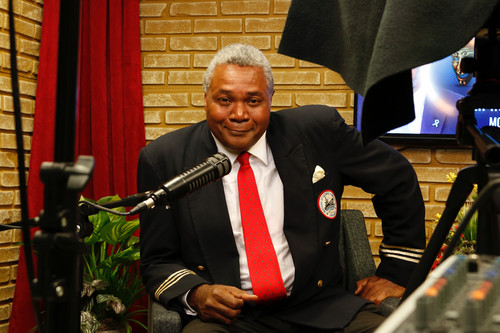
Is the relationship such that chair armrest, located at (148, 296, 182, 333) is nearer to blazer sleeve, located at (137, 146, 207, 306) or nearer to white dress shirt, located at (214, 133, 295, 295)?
blazer sleeve, located at (137, 146, 207, 306)

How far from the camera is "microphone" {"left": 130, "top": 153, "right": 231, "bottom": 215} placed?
38.1 inches

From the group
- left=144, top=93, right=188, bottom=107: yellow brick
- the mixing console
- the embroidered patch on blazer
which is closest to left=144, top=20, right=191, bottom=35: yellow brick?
left=144, top=93, right=188, bottom=107: yellow brick

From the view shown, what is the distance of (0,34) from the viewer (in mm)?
2242

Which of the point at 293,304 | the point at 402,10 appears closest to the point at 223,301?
the point at 293,304

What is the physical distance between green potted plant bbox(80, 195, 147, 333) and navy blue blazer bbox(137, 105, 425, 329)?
1.55ft

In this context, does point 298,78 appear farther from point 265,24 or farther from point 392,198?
point 392,198

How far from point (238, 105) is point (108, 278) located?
1.00m

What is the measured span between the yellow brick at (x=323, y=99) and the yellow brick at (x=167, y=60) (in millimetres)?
601

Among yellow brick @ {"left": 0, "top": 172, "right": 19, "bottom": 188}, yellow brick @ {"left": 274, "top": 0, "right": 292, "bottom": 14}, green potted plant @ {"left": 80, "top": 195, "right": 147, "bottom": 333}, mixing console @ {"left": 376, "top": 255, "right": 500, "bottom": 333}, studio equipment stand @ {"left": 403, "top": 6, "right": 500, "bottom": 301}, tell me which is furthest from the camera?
yellow brick @ {"left": 274, "top": 0, "right": 292, "bottom": 14}

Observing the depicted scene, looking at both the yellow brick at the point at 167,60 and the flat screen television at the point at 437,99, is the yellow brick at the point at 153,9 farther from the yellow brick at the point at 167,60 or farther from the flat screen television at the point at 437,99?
the flat screen television at the point at 437,99

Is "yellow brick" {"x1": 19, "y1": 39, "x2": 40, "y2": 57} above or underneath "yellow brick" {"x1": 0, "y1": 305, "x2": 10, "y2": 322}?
above

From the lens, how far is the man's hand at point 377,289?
1759mm

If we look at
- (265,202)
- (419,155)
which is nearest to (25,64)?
(265,202)

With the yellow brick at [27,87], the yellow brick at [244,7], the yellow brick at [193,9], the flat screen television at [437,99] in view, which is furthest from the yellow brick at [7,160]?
the flat screen television at [437,99]
